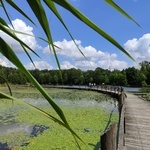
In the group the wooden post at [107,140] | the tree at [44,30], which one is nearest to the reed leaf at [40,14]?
the tree at [44,30]

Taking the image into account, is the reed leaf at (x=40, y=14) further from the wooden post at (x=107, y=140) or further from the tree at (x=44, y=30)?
the wooden post at (x=107, y=140)

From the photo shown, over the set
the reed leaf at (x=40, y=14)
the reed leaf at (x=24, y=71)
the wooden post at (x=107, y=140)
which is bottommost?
the wooden post at (x=107, y=140)

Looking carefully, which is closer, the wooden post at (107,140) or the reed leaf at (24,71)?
the reed leaf at (24,71)

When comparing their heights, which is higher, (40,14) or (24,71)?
(40,14)

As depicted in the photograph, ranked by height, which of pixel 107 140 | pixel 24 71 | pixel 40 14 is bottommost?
pixel 107 140

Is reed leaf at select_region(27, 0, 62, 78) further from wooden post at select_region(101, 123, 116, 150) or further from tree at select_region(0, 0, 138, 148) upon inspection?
wooden post at select_region(101, 123, 116, 150)

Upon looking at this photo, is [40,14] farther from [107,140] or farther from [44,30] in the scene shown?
[107,140]

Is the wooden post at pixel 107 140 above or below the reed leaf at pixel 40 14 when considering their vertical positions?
below

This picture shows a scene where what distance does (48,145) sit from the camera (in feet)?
21.8

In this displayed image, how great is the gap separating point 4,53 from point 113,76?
56.5 metres

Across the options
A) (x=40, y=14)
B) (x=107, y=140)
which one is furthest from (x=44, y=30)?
(x=107, y=140)

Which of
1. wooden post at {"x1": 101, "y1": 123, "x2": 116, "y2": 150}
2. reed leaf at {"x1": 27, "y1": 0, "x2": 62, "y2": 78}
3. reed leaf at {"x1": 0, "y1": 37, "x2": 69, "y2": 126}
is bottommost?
wooden post at {"x1": 101, "y1": 123, "x2": 116, "y2": 150}

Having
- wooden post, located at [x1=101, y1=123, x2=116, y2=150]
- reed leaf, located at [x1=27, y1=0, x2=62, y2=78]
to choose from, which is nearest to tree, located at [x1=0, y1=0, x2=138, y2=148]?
reed leaf, located at [x1=27, y1=0, x2=62, y2=78]

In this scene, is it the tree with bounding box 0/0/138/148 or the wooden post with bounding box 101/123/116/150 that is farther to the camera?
the wooden post with bounding box 101/123/116/150
